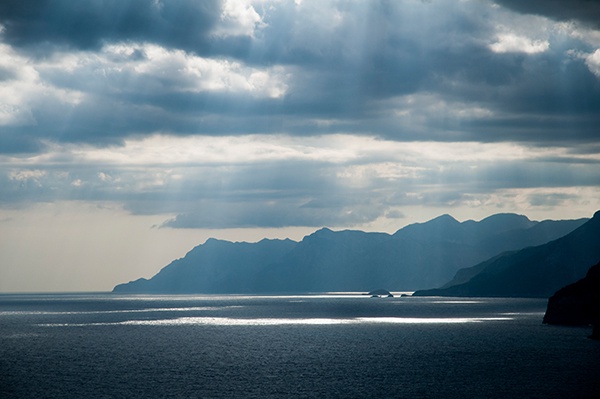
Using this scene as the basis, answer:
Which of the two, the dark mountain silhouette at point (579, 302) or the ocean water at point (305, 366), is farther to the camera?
the dark mountain silhouette at point (579, 302)

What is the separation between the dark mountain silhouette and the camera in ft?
582

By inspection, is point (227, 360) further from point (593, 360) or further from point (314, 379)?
point (593, 360)

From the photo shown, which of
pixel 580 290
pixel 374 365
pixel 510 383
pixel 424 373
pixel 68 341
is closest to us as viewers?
pixel 510 383

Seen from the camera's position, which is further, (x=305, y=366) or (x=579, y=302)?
(x=579, y=302)

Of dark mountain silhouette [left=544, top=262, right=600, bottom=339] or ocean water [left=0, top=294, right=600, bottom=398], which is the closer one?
ocean water [left=0, top=294, right=600, bottom=398]

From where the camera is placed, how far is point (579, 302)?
188 meters

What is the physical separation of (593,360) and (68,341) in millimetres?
113910

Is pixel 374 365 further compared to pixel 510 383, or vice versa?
pixel 374 365

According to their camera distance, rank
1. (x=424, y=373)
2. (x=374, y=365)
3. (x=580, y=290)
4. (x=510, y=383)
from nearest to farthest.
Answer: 1. (x=510, y=383)
2. (x=424, y=373)
3. (x=374, y=365)
4. (x=580, y=290)

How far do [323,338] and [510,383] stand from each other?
83947 millimetres

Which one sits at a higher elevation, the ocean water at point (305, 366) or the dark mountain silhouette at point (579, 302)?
the dark mountain silhouette at point (579, 302)

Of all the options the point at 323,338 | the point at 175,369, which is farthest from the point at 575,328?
the point at 175,369

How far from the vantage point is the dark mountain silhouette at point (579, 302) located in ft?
582

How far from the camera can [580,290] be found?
7185 inches
